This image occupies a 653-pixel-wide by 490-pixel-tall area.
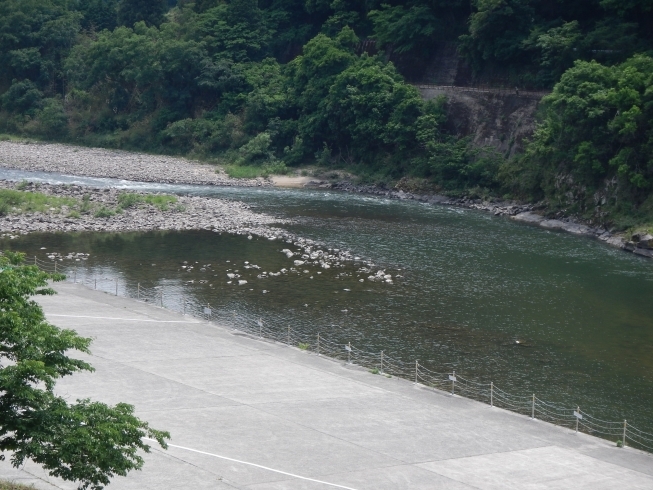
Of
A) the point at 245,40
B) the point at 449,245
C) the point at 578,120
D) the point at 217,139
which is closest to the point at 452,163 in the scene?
the point at 578,120

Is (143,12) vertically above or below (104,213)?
above

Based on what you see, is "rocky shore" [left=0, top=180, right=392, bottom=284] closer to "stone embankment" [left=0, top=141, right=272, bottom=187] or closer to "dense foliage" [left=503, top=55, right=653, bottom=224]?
"stone embankment" [left=0, top=141, right=272, bottom=187]

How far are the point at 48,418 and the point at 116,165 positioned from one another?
2645 inches

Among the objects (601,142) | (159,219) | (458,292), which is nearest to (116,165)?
(159,219)

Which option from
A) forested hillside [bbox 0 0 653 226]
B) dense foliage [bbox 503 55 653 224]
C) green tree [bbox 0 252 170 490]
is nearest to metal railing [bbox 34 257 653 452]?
green tree [bbox 0 252 170 490]

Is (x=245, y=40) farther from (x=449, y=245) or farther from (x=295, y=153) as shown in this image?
(x=449, y=245)

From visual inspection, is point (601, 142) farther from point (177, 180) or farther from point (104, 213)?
point (177, 180)

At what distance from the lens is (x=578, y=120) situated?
56125 millimetres

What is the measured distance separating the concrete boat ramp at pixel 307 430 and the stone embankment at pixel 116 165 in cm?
4525

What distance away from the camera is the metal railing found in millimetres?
24625

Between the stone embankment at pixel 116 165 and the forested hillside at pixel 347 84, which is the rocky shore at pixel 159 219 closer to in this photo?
the stone embankment at pixel 116 165

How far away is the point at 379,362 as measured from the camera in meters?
29.3

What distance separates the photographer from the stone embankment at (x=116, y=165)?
241 ft

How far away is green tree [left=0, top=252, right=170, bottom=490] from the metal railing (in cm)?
1366
